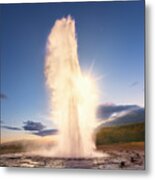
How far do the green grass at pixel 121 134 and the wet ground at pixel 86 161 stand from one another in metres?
0.04

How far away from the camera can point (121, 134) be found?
4.71ft

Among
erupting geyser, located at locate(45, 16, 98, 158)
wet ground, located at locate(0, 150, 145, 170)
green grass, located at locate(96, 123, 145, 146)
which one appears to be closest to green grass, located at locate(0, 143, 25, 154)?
wet ground, located at locate(0, 150, 145, 170)

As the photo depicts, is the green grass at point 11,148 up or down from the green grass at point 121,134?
down

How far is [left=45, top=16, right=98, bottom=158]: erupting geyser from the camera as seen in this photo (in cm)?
145

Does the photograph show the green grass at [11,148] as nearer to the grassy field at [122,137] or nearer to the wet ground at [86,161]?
the wet ground at [86,161]

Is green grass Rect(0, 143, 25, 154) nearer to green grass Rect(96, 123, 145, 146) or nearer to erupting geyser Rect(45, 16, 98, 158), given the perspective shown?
erupting geyser Rect(45, 16, 98, 158)

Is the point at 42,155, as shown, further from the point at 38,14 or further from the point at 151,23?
the point at 151,23

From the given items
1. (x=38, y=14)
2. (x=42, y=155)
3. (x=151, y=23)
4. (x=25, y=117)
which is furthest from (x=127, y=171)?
(x=38, y=14)

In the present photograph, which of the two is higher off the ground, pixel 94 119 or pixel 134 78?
pixel 134 78

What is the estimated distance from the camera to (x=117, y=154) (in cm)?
143

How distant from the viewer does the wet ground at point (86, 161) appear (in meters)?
1.42

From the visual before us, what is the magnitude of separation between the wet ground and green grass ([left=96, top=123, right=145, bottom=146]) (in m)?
0.04

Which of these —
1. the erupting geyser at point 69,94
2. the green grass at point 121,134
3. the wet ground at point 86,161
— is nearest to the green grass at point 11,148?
the wet ground at point 86,161

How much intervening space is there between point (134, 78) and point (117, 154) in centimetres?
29
